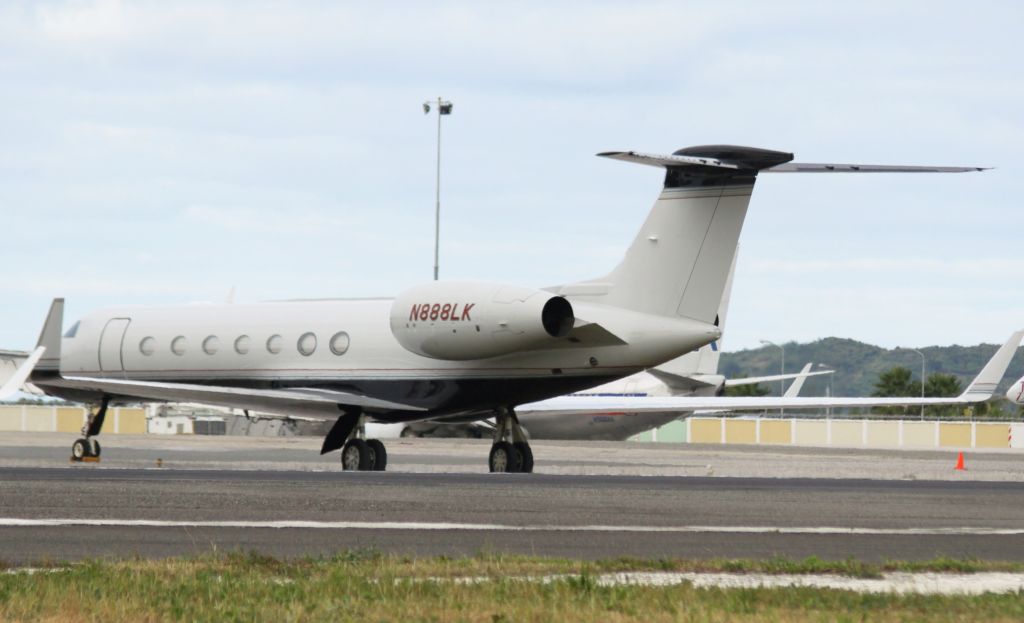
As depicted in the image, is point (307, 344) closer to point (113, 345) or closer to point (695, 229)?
point (113, 345)

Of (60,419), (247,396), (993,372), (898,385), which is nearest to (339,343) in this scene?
(247,396)

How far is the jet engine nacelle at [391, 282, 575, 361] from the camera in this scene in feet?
84.5

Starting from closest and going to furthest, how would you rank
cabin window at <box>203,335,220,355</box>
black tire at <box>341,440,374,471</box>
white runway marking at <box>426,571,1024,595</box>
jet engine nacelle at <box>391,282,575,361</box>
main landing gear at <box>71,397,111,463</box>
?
white runway marking at <box>426,571,1024,595</box>
jet engine nacelle at <box>391,282,575,361</box>
black tire at <box>341,440,374,471</box>
main landing gear at <box>71,397,111,463</box>
cabin window at <box>203,335,220,355</box>

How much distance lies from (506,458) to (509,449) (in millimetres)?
181

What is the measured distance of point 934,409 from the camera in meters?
142

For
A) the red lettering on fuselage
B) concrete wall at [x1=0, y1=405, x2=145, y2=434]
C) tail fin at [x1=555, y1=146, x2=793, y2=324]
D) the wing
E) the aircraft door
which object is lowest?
concrete wall at [x1=0, y1=405, x2=145, y2=434]

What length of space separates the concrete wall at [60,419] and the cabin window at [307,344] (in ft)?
165

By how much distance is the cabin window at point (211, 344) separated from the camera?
103 feet

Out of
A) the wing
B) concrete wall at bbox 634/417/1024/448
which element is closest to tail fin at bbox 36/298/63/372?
the wing

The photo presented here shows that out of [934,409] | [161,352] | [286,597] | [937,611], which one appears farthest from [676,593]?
[934,409]

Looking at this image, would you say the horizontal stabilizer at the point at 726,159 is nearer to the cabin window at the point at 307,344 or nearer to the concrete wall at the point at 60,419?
the cabin window at the point at 307,344

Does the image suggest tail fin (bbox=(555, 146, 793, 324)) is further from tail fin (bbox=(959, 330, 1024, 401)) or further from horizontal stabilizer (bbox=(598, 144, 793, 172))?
tail fin (bbox=(959, 330, 1024, 401))

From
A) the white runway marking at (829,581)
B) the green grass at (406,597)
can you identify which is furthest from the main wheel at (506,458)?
the white runway marking at (829,581)

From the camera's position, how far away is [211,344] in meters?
31.4
